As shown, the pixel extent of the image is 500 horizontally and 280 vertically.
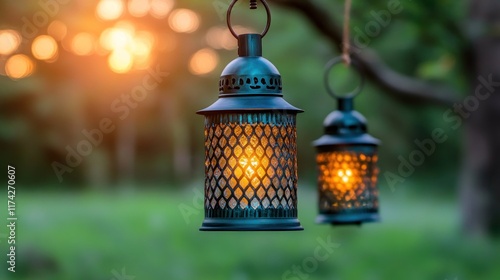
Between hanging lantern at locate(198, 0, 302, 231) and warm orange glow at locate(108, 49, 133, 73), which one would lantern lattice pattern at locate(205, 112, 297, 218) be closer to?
hanging lantern at locate(198, 0, 302, 231)

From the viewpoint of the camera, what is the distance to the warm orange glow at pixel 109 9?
1983 centimetres

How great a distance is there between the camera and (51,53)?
74.9 ft

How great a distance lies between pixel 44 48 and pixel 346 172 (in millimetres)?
17559

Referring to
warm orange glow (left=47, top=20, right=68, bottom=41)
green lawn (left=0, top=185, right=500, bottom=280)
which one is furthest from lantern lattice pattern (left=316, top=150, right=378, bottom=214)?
warm orange glow (left=47, top=20, right=68, bottom=41)

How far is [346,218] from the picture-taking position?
16.5 feet

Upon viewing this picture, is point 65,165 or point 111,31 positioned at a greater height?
point 111,31

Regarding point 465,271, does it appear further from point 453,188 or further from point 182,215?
point 453,188

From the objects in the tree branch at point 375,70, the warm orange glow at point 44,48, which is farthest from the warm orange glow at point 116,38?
the tree branch at point 375,70

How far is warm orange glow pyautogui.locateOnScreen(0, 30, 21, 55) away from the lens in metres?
16.0

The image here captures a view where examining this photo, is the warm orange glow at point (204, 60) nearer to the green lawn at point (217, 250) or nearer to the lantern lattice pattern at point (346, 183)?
the green lawn at point (217, 250)

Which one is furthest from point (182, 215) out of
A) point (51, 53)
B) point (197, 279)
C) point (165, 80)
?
point (165, 80)

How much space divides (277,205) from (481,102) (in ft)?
30.1

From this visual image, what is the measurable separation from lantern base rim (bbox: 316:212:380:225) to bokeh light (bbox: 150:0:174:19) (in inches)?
581

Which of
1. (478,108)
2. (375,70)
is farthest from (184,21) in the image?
(375,70)
